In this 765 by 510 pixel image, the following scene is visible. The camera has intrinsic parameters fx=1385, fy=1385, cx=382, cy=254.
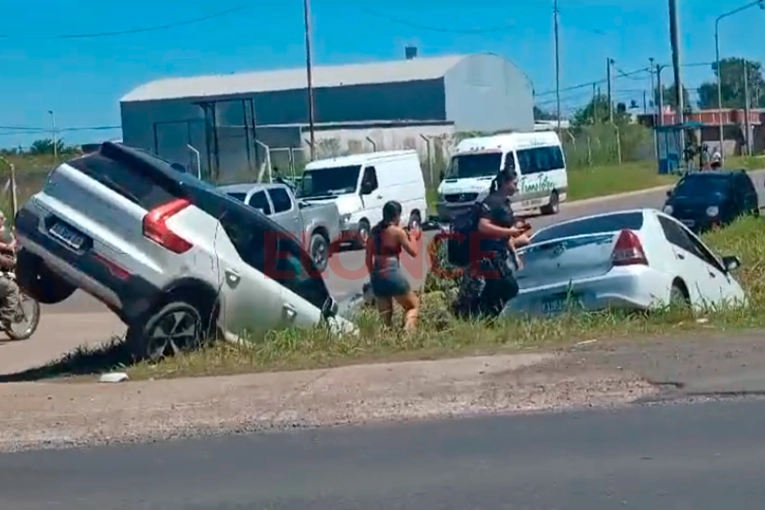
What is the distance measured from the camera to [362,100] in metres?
76.4

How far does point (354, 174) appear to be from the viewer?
111ft

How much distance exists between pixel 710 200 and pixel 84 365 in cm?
2200

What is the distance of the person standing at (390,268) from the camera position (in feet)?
46.1

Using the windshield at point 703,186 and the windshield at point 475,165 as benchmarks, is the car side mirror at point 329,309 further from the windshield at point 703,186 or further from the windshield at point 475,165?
the windshield at point 475,165

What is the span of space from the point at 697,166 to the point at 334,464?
49.7 metres

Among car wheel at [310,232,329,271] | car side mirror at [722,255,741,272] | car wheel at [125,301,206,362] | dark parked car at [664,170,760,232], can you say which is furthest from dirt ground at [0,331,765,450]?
dark parked car at [664,170,760,232]

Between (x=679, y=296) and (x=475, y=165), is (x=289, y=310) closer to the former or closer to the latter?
(x=679, y=296)

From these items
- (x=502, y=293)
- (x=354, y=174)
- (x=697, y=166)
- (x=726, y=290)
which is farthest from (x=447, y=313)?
(x=697, y=166)

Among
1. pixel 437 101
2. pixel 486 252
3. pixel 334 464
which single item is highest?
pixel 437 101

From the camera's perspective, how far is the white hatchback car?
13539 millimetres

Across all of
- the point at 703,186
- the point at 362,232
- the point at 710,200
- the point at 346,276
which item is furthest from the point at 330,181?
the point at 710,200

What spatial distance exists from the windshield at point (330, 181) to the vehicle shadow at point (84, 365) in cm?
1995

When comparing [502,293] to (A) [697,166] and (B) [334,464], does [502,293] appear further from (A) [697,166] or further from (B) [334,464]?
(A) [697,166]

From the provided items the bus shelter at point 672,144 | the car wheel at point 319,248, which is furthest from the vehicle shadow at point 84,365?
the bus shelter at point 672,144
